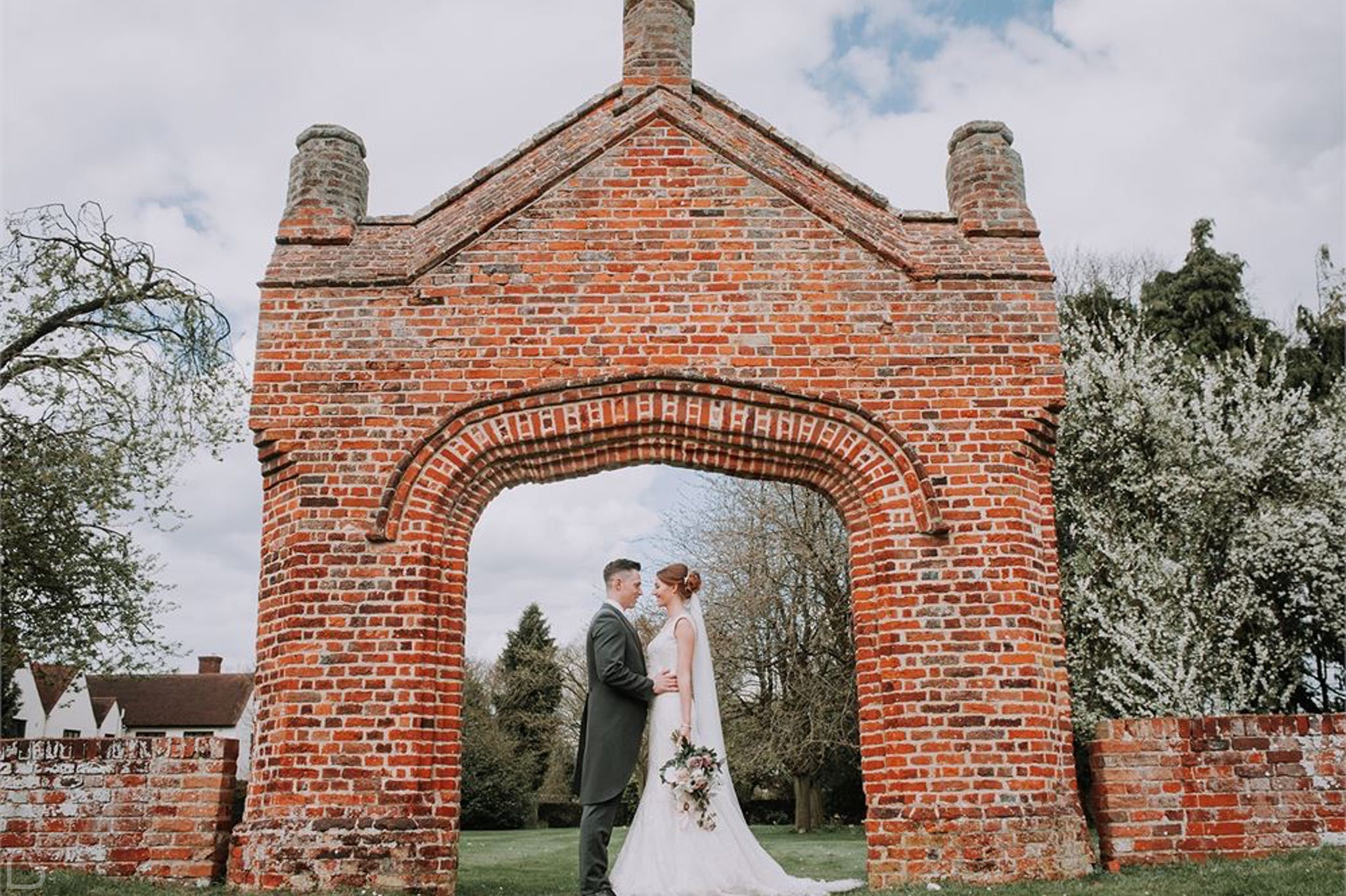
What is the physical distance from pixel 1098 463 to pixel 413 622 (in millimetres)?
11177

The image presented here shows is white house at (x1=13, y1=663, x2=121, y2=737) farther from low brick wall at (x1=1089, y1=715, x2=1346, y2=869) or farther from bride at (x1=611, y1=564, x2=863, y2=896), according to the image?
low brick wall at (x1=1089, y1=715, x2=1346, y2=869)

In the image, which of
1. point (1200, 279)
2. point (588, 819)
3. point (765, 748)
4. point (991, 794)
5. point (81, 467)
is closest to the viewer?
point (588, 819)

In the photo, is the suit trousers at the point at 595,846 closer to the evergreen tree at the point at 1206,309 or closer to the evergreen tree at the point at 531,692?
the evergreen tree at the point at 1206,309

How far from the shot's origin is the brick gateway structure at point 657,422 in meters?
7.36

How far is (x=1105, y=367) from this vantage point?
15.0 meters

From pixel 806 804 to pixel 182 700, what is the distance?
29792 millimetres

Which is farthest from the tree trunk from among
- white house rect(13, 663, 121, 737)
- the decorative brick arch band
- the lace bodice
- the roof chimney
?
white house rect(13, 663, 121, 737)

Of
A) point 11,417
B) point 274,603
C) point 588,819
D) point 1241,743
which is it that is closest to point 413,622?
point 274,603

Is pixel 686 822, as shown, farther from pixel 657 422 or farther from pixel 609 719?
pixel 657 422

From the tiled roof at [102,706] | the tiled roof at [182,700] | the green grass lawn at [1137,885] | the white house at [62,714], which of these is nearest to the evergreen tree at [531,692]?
the tiled roof at [182,700]

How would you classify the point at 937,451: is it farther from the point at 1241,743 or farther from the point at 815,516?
the point at 815,516

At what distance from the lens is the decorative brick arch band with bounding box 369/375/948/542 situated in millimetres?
7977

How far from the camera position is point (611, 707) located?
21.5 ft

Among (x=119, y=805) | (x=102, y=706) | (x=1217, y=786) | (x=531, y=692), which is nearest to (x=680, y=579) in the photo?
(x=1217, y=786)
